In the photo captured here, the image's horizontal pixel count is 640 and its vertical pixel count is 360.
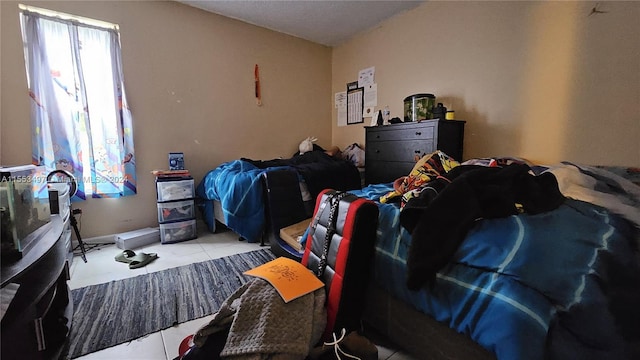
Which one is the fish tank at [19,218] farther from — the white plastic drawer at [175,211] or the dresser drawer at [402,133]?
→ the dresser drawer at [402,133]

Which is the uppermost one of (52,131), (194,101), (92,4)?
(92,4)

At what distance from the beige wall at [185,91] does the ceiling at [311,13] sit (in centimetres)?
16

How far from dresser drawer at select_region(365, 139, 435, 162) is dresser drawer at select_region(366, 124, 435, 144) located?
38 mm

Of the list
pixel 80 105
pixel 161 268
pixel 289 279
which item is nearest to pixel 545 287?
pixel 289 279

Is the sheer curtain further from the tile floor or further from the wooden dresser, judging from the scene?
the wooden dresser

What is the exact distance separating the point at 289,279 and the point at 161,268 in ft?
4.67

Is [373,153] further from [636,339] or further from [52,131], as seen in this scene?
[52,131]

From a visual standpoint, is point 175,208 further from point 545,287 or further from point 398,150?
point 545,287

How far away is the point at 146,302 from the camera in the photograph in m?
1.59

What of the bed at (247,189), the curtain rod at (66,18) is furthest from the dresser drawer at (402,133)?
the curtain rod at (66,18)

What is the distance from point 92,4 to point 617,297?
151 inches

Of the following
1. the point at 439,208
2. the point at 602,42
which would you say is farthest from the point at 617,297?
the point at 602,42

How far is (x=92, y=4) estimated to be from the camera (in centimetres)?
243

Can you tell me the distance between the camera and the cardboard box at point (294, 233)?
6.57ft
